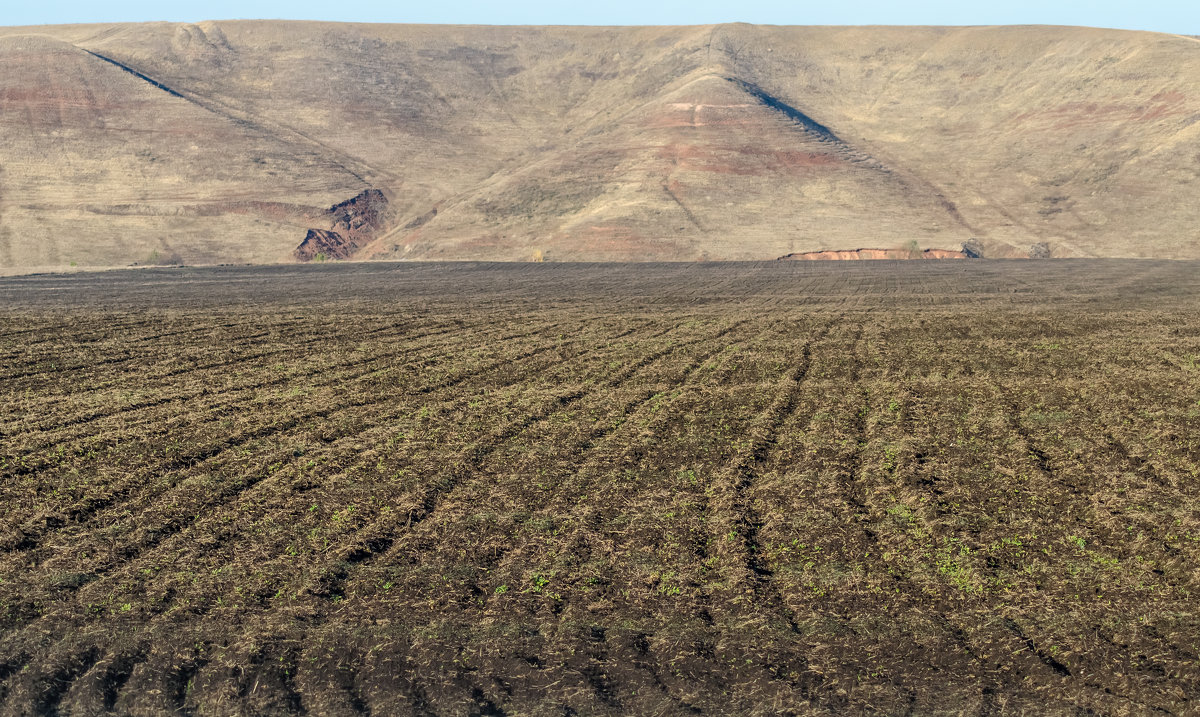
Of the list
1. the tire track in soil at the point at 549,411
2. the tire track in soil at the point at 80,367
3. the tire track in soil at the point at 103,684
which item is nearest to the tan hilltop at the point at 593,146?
the tire track in soil at the point at 549,411

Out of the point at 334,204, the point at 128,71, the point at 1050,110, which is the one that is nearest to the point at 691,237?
the point at 334,204

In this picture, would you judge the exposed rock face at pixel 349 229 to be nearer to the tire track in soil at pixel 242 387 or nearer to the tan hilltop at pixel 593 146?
the tan hilltop at pixel 593 146

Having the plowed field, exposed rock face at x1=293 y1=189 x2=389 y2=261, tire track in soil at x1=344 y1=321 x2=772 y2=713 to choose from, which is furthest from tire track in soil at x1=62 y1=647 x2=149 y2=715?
exposed rock face at x1=293 y1=189 x2=389 y2=261

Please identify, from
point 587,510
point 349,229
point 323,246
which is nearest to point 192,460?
point 587,510

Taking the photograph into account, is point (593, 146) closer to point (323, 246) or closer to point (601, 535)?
point (323, 246)

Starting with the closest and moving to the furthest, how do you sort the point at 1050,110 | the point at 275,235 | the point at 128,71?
the point at 275,235 < the point at 1050,110 < the point at 128,71

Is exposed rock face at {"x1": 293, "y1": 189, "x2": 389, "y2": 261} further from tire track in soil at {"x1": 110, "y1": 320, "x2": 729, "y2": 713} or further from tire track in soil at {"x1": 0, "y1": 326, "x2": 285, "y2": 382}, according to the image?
tire track in soil at {"x1": 110, "y1": 320, "x2": 729, "y2": 713}

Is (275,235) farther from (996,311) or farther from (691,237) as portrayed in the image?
(996,311)

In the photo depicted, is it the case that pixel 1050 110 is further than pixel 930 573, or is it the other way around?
pixel 1050 110
